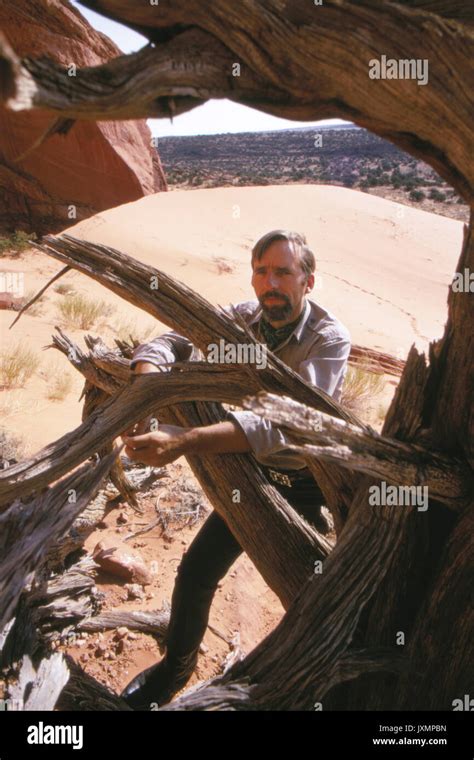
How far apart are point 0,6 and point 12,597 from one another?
12.3 metres

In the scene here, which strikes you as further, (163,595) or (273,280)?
(163,595)

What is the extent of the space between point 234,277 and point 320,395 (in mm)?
10156

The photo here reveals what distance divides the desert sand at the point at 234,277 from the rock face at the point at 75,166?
74 centimetres

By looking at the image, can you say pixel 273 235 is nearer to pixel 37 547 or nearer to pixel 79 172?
pixel 37 547

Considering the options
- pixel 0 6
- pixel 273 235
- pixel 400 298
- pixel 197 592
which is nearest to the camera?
pixel 273 235

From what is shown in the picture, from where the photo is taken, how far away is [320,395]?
1907 millimetres

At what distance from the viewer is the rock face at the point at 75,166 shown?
1251 centimetres

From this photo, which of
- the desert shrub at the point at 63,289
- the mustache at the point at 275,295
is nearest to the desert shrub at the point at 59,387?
the desert shrub at the point at 63,289

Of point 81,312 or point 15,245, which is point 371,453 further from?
point 15,245

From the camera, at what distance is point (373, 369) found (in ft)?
25.1

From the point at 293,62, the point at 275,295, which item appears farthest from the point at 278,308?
the point at 293,62

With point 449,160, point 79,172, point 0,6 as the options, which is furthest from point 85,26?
point 449,160

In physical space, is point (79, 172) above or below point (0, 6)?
below

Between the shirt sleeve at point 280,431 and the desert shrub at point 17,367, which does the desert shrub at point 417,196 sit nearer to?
the desert shrub at point 17,367
